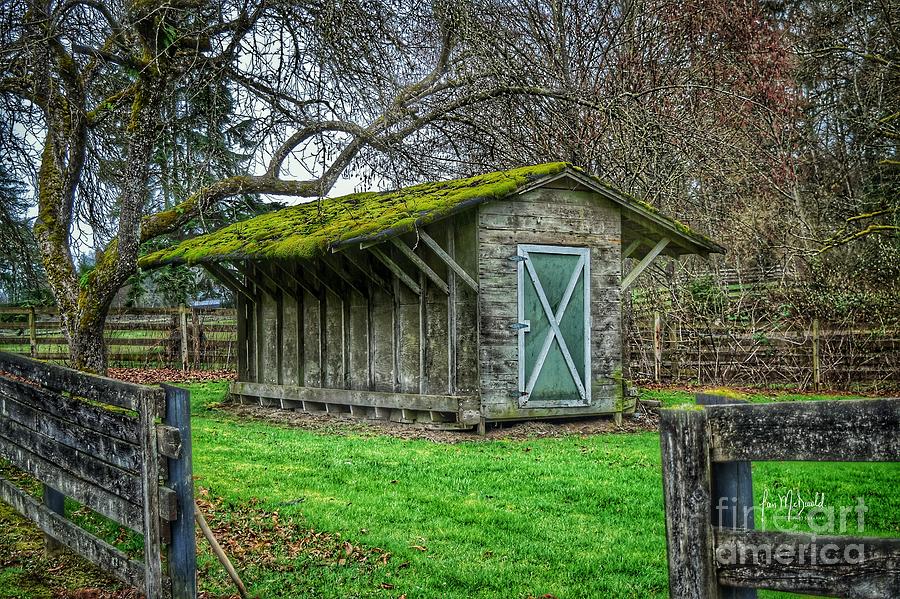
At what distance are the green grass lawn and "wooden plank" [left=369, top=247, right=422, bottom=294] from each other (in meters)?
2.62

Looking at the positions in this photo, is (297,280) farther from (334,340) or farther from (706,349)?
(706,349)

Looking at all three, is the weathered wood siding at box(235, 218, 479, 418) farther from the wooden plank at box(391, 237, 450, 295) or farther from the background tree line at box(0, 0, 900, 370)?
the background tree line at box(0, 0, 900, 370)

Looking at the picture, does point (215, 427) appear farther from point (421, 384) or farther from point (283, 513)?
point (283, 513)

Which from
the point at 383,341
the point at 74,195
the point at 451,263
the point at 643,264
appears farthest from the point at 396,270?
the point at 74,195

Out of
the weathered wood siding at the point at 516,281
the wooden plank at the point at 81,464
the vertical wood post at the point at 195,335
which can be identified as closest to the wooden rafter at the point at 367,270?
the weathered wood siding at the point at 516,281

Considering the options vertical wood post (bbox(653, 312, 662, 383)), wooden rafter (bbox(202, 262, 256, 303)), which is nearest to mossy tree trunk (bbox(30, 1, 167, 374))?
wooden rafter (bbox(202, 262, 256, 303))

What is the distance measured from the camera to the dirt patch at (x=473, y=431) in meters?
12.6

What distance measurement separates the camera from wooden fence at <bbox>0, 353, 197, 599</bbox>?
4508 millimetres

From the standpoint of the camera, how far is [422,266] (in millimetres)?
12664

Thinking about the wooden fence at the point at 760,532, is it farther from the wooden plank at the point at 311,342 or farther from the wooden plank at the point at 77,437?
the wooden plank at the point at 311,342

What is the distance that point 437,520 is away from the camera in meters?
7.16

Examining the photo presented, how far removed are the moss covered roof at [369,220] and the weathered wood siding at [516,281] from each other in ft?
1.60

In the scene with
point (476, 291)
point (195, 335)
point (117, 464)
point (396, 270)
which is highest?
point (396, 270)

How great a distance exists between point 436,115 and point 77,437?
7053mm
